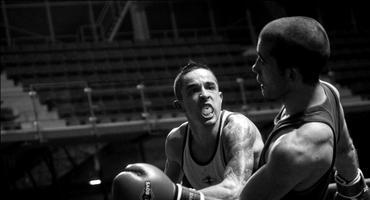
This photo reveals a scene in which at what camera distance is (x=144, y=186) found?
2.53m

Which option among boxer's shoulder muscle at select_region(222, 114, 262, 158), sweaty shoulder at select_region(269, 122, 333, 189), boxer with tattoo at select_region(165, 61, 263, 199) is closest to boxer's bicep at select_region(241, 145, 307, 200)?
sweaty shoulder at select_region(269, 122, 333, 189)

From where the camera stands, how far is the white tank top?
4004 millimetres

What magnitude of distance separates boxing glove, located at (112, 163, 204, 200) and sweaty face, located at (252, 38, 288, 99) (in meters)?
0.50

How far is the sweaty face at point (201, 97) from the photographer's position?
4133mm

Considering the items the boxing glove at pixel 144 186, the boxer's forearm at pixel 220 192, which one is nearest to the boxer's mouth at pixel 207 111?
the boxer's forearm at pixel 220 192

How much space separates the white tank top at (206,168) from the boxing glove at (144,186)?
4.58 ft

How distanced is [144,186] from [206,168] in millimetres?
1554

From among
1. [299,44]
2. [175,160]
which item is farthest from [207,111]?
[299,44]

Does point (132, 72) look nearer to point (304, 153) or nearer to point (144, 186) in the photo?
point (144, 186)

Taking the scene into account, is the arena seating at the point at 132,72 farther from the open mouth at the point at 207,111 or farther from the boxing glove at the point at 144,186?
→ the boxing glove at the point at 144,186

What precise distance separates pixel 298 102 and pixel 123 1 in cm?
1425

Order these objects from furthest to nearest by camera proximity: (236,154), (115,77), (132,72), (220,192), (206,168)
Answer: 1. (132,72)
2. (115,77)
3. (206,168)
4. (236,154)
5. (220,192)

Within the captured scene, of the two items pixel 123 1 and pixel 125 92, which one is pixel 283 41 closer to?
pixel 125 92

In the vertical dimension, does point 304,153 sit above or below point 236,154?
above
